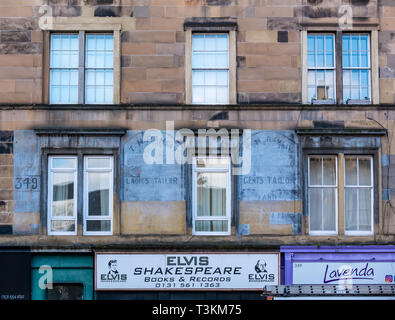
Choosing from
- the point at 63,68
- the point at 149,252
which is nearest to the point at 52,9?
the point at 63,68

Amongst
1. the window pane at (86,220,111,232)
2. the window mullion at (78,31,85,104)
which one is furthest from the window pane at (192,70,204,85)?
the window pane at (86,220,111,232)

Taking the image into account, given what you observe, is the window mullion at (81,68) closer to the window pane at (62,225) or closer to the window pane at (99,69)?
the window pane at (99,69)

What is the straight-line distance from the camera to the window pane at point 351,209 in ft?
49.7

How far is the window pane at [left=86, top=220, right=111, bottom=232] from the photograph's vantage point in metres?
15.1

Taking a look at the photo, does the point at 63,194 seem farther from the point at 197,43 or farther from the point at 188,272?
the point at 197,43

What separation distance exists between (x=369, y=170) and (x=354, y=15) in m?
4.34

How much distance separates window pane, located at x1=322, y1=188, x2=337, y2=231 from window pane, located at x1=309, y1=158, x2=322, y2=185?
1.06 ft

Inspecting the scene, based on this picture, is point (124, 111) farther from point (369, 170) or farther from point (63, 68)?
point (369, 170)

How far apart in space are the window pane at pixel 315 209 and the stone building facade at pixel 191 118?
4cm

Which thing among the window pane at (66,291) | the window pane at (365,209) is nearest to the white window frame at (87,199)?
the window pane at (66,291)

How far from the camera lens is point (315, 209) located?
598 inches

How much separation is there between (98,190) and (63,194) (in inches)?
37.8
